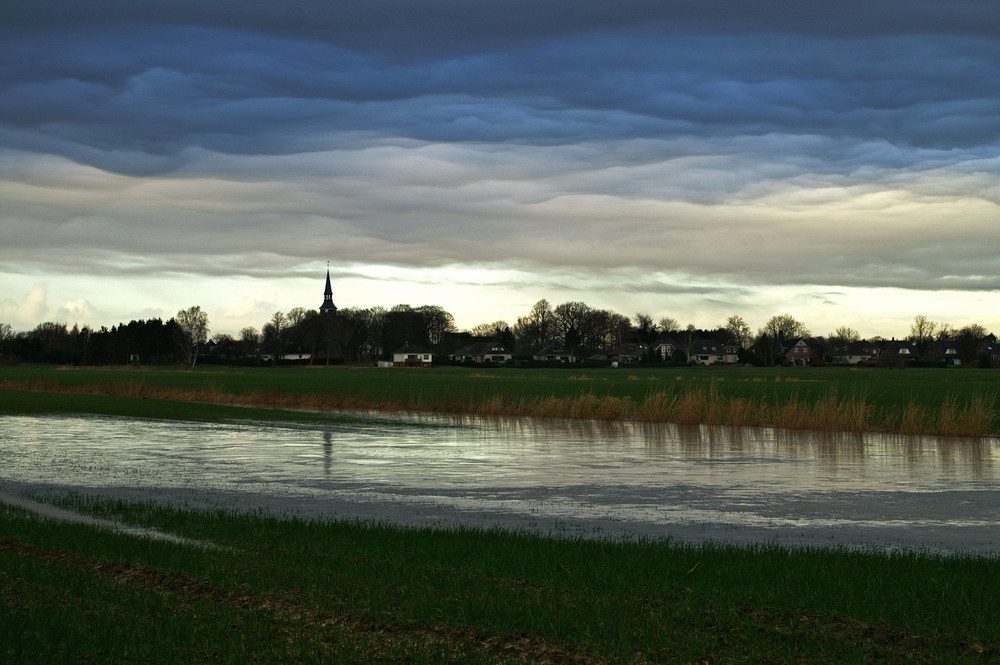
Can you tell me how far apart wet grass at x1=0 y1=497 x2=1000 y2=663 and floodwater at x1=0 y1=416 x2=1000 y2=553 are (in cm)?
348

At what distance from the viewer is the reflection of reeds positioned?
40062mm

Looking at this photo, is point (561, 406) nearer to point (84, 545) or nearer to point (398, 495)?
point (398, 495)

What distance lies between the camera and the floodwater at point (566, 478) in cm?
1686

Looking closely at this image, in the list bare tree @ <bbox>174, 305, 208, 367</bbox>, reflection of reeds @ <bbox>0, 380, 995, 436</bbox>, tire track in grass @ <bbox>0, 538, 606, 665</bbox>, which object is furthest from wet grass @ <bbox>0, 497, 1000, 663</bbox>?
bare tree @ <bbox>174, 305, 208, 367</bbox>

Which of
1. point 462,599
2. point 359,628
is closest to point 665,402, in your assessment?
point 462,599

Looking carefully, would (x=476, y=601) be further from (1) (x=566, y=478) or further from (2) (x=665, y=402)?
(2) (x=665, y=402)

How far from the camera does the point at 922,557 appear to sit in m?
12.7

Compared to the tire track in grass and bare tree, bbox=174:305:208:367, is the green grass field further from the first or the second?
bare tree, bbox=174:305:208:367

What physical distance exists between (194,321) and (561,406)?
16227 cm

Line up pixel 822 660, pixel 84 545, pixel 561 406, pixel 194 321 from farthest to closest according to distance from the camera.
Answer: pixel 194 321
pixel 561 406
pixel 84 545
pixel 822 660

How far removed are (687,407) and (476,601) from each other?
36.8 metres

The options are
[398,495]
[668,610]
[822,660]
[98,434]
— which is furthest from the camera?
[98,434]

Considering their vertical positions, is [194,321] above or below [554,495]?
above

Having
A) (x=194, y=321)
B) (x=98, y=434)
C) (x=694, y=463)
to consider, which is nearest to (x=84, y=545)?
(x=694, y=463)
